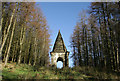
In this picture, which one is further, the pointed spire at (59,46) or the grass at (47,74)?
the pointed spire at (59,46)

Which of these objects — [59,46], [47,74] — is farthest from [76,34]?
[47,74]

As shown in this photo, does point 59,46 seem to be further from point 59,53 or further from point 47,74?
point 47,74

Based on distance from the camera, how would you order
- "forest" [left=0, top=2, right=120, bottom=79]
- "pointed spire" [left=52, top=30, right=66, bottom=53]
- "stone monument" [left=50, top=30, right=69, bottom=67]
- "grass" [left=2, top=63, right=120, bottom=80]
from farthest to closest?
"pointed spire" [left=52, top=30, right=66, bottom=53]
"stone monument" [left=50, top=30, right=69, bottom=67]
"forest" [left=0, top=2, right=120, bottom=79]
"grass" [left=2, top=63, right=120, bottom=80]

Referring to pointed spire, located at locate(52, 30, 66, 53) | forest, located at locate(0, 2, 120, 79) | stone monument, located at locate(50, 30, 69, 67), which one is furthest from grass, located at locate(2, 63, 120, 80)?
pointed spire, located at locate(52, 30, 66, 53)

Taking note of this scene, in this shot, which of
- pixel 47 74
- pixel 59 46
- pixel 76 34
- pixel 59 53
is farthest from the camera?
pixel 76 34

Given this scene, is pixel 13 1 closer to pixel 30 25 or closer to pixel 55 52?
pixel 30 25

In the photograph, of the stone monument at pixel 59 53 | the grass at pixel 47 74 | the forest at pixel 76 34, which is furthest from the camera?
the stone monument at pixel 59 53

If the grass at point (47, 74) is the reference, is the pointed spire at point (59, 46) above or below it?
above

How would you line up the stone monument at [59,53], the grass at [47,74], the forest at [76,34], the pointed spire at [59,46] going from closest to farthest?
the grass at [47,74] < the forest at [76,34] < the stone monument at [59,53] < the pointed spire at [59,46]

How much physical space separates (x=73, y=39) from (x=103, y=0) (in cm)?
1116

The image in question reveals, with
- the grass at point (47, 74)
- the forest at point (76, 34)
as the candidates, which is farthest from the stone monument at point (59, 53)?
the grass at point (47, 74)

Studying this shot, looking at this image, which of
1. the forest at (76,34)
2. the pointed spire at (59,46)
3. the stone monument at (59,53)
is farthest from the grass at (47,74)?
the pointed spire at (59,46)

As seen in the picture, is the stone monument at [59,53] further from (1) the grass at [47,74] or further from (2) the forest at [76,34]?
(1) the grass at [47,74]

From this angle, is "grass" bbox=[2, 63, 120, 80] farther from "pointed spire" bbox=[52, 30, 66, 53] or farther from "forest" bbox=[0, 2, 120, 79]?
"pointed spire" bbox=[52, 30, 66, 53]
